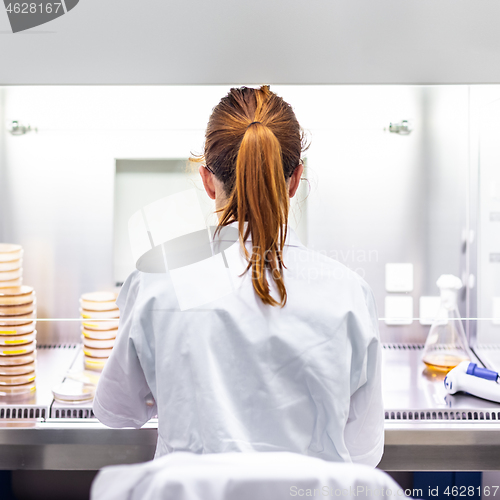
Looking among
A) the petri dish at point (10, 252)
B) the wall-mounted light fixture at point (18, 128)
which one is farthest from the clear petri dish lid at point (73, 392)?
the wall-mounted light fixture at point (18, 128)

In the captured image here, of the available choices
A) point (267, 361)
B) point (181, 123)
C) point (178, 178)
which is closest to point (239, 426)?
point (267, 361)

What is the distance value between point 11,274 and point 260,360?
767 mm

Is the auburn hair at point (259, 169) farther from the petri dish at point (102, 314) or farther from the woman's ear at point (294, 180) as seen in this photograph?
the petri dish at point (102, 314)

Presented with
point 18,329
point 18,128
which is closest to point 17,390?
point 18,329

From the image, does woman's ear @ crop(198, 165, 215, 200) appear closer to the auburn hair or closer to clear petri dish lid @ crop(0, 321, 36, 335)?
the auburn hair

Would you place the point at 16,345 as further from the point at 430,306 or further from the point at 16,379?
the point at 430,306

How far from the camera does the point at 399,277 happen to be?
54.7 inches

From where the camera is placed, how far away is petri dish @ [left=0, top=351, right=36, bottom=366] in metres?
1.19

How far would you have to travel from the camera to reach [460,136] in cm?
140

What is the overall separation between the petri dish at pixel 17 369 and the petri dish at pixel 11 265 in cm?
23

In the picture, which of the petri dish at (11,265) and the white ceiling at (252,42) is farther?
the petri dish at (11,265)

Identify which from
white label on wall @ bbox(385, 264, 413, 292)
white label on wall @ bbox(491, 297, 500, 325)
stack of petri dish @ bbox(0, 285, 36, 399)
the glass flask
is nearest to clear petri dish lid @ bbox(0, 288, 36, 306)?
stack of petri dish @ bbox(0, 285, 36, 399)

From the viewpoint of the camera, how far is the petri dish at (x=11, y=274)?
124cm

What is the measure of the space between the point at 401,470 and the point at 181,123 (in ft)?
2.91
